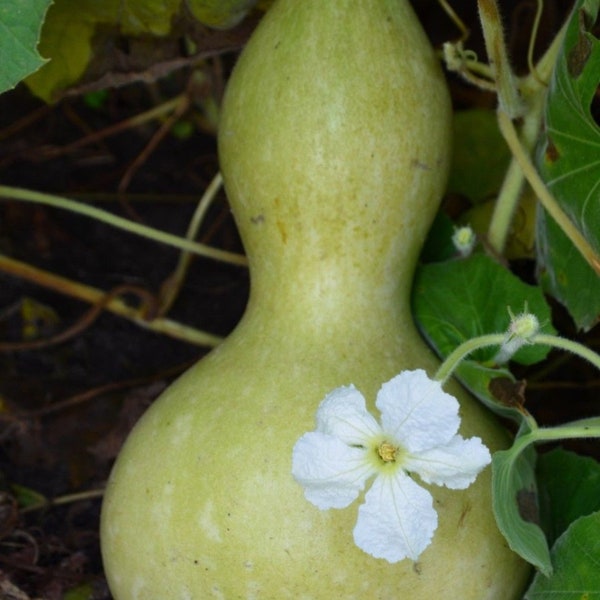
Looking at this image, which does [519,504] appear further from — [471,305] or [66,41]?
[66,41]

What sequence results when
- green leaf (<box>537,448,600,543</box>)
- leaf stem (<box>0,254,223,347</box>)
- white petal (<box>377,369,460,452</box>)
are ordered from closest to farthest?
white petal (<box>377,369,460,452</box>), green leaf (<box>537,448,600,543</box>), leaf stem (<box>0,254,223,347</box>)

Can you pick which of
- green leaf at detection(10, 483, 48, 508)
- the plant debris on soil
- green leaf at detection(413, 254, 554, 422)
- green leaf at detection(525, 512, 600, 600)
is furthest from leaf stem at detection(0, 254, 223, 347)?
green leaf at detection(525, 512, 600, 600)

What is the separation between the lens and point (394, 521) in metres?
0.96

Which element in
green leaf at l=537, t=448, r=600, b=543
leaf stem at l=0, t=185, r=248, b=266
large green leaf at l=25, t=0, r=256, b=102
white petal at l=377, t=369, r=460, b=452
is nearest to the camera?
white petal at l=377, t=369, r=460, b=452

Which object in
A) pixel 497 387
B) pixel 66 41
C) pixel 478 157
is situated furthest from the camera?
pixel 478 157

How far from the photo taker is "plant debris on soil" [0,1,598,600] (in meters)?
1.57

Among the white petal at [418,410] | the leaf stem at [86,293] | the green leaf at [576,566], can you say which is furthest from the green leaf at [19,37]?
the green leaf at [576,566]

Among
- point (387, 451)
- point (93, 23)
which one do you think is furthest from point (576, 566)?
point (93, 23)

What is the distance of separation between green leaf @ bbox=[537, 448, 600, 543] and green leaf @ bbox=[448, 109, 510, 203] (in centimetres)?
45

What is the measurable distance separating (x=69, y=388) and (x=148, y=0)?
616 mm

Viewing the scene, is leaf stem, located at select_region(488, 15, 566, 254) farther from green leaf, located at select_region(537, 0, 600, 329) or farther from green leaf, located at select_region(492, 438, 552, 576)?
green leaf, located at select_region(492, 438, 552, 576)

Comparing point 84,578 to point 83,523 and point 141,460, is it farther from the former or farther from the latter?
point 141,460

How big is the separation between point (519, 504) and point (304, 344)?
303 mm

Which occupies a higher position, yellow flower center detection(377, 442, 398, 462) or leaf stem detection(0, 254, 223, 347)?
yellow flower center detection(377, 442, 398, 462)
